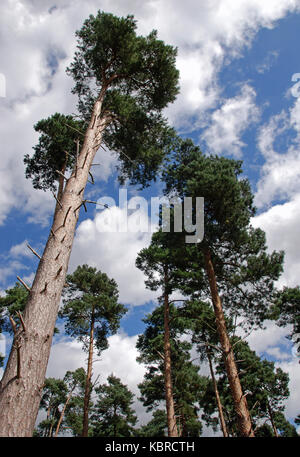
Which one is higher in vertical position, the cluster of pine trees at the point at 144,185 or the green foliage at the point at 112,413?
the cluster of pine trees at the point at 144,185

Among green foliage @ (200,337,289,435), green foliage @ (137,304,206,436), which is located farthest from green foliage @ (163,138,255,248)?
green foliage @ (200,337,289,435)

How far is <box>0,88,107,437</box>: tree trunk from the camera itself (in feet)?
7.86

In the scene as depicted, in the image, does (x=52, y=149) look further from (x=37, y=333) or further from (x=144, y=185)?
(x=37, y=333)

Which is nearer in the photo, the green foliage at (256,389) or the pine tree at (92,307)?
the pine tree at (92,307)

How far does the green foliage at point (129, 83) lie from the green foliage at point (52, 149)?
102cm

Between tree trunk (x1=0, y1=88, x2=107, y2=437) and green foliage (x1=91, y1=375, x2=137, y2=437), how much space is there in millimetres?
29752

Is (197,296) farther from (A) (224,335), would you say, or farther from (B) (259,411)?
(B) (259,411)

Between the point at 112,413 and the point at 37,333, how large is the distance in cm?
3183

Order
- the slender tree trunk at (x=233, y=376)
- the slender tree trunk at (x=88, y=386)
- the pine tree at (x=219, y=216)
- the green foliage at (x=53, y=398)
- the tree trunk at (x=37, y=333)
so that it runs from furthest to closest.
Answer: the green foliage at (x=53, y=398) < the slender tree trunk at (x=88, y=386) < the pine tree at (x=219, y=216) < the slender tree trunk at (x=233, y=376) < the tree trunk at (x=37, y=333)

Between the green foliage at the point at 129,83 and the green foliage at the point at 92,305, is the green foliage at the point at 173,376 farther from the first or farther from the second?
the green foliage at the point at 129,83

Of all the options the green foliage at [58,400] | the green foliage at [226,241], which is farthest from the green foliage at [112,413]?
the green foliage at [226,241]

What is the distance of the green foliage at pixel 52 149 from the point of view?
7.88 m
